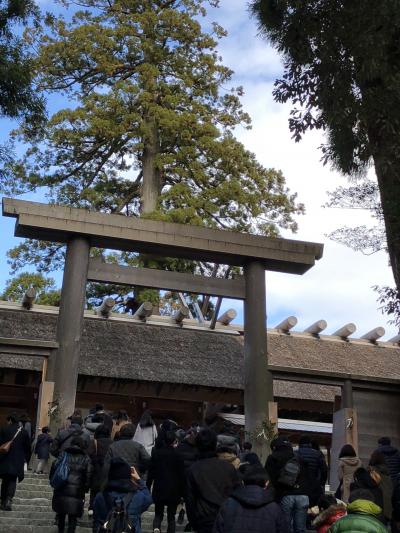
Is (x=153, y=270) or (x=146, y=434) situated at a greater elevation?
(x=153, y=270)

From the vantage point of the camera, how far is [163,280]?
15.0 meters

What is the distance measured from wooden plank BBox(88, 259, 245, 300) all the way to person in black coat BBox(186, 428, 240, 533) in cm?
866

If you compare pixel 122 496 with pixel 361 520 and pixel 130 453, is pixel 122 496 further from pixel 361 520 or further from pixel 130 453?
pixel 361 520

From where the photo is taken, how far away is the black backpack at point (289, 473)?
25.1ft

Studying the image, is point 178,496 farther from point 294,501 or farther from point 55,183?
point 55,183

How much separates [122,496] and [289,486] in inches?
65.4

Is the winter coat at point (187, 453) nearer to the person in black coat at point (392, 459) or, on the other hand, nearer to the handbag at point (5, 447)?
the person in black coat at point (392, 459)

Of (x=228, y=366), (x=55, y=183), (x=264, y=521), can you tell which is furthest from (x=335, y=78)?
(x=55, y=183)

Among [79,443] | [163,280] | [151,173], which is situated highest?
[151,173]

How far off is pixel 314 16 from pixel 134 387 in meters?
11.8

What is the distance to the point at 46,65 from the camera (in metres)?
23.6

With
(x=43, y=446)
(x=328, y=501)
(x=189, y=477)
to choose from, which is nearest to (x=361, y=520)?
(x=189, y=477)

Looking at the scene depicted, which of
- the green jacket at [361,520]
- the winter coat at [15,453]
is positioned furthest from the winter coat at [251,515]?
the winter coat at [15,453]

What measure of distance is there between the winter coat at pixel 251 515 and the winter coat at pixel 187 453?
3220 millimetres
